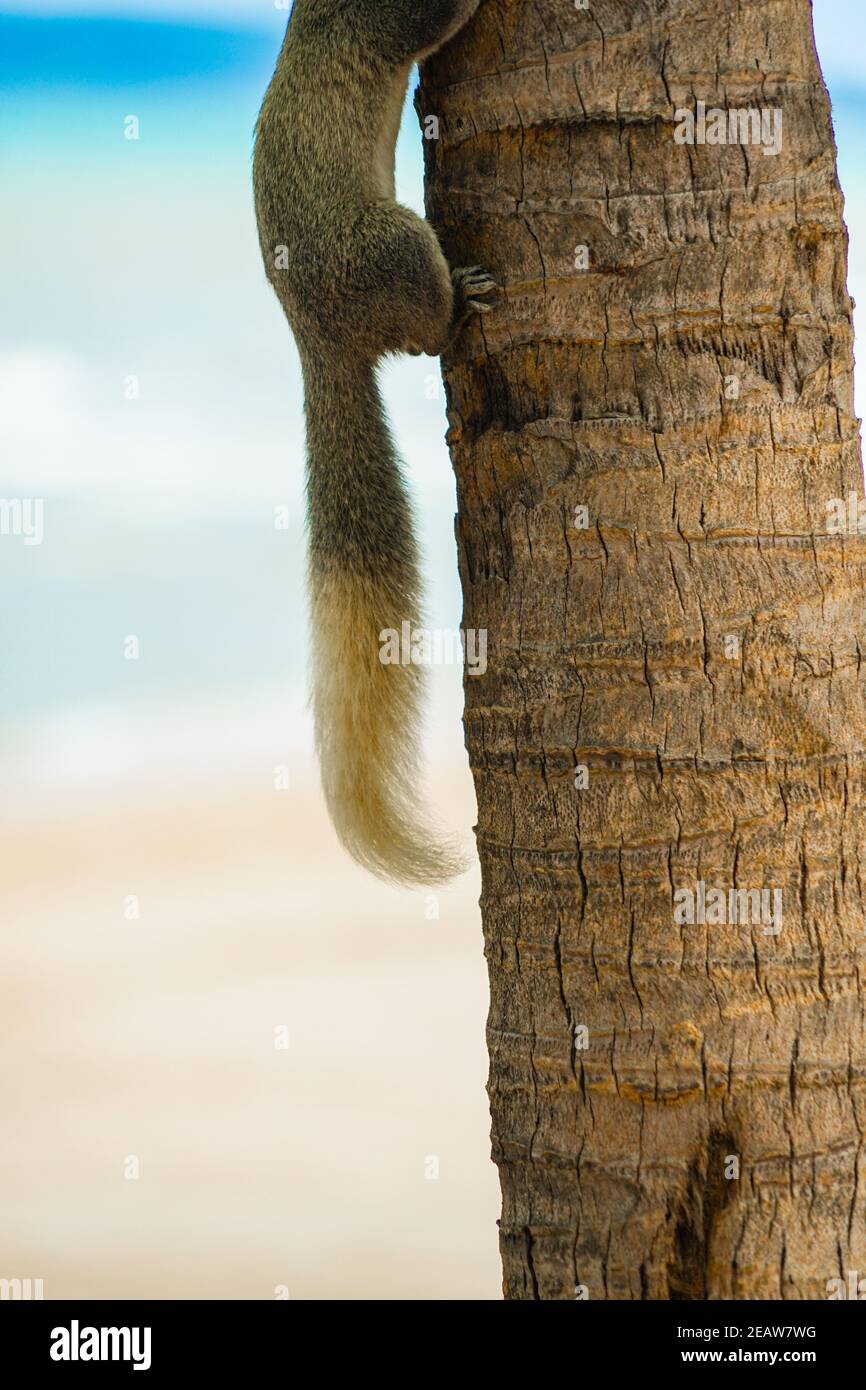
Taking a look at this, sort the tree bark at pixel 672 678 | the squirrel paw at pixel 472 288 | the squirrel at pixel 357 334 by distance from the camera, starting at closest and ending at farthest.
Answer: the tree bark at pixel 672 678 < the squirrel paw at pixel 472 288 < the squirrel at pixel 357 334

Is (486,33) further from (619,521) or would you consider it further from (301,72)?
(619,521)

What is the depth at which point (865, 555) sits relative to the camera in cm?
233

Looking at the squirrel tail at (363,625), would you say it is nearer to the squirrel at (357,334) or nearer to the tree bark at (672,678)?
the squirrel at (357,334)

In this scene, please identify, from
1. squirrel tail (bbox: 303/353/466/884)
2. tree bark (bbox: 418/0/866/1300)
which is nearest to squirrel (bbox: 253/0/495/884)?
squirrel tail (bbox: 303/353/466/884)

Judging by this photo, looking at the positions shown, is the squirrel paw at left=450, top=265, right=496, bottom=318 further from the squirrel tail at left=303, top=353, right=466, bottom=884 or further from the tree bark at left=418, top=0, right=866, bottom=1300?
the squirrel tail at left=303, top=353, right=466, bottom=884

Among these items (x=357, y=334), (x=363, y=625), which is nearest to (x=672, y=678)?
(x=363, y=625)

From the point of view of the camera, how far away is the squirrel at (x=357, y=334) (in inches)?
103

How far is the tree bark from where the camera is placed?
222cm

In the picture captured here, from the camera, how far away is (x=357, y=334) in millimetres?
2828

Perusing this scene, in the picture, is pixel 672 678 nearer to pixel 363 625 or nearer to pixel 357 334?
pixel 363 625

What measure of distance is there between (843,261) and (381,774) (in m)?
1.25

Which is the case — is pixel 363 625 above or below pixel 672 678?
above

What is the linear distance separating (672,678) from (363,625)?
0.75m

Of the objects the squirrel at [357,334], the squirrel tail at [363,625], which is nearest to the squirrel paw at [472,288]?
the squirrel at [357,334]
